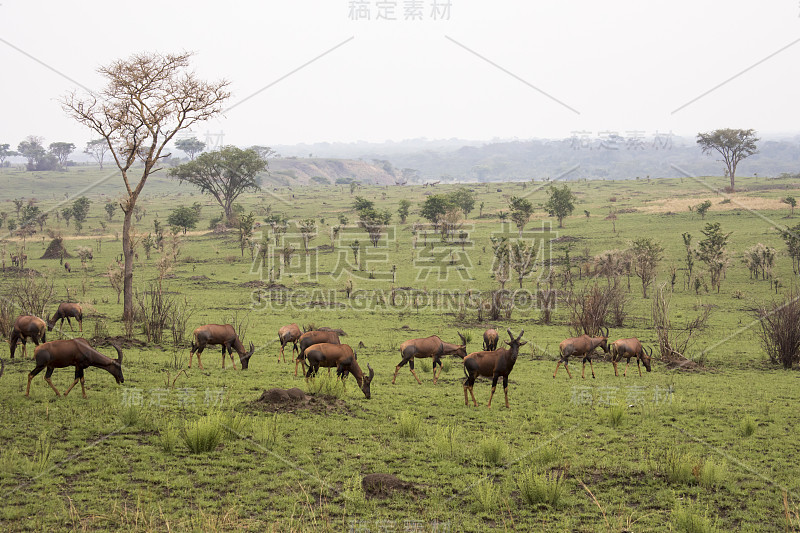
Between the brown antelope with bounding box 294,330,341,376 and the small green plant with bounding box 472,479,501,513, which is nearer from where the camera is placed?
the small green plant with bounding box 472,479,501,513

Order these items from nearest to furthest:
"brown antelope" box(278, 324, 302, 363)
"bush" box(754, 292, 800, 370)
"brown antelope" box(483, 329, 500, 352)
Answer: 1. "brown antelope" box(483, 329, 500, 352)
2. "brown antelope" box(278, 324, 302, 363)
3. "bush" box(754, 292, 800, 370)

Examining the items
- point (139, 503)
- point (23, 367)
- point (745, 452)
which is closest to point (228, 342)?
point (23, 367)

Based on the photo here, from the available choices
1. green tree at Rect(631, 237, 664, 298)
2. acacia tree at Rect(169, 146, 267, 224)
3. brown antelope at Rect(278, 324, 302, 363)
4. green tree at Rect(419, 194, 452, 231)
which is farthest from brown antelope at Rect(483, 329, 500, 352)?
acacia tree at Rect(169, 146, 267, 224)

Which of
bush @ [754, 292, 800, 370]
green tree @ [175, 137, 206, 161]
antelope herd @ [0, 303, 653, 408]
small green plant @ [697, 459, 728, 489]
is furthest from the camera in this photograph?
green tree @ [175, 137, 206, 161]

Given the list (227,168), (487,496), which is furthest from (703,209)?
(487,496)

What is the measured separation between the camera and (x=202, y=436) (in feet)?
33.0

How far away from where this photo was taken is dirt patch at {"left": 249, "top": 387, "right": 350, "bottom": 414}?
12.3 m

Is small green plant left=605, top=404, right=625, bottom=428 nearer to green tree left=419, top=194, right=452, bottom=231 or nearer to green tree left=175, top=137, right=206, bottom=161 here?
green tree left=419, top=194, right=452, bottom=231

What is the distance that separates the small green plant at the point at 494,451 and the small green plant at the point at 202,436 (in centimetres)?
474

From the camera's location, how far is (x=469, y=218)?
66.0 m

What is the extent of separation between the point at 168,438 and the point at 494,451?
5.67 meters

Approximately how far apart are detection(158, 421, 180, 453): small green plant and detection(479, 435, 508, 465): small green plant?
542 cm

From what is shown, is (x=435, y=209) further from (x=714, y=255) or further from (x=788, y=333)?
(x=788, y=333)

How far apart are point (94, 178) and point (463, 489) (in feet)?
448
